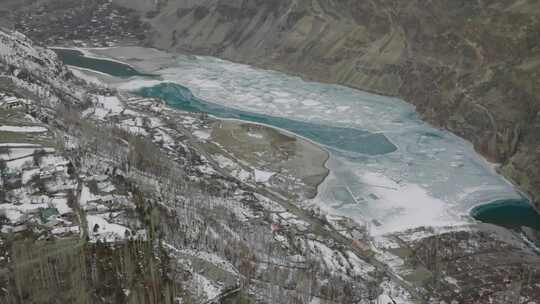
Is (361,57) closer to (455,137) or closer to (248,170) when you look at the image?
(455,137)

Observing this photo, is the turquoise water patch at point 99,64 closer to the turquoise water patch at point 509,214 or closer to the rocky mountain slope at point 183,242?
the rocky mountain slope at point 183,242

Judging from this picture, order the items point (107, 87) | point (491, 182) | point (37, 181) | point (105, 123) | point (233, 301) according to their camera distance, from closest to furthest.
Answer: point (233, 301) < point (37, 181) < point (491, 182) < point (105, 123) < point (107, 87)

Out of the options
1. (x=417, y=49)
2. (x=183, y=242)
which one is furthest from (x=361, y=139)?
(x=183, y=242)

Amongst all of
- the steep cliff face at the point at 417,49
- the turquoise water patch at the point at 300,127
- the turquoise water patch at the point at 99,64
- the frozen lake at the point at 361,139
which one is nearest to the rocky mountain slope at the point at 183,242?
the frozen lake at the point at 361,139

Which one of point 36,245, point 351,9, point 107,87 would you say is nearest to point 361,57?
point 351,9

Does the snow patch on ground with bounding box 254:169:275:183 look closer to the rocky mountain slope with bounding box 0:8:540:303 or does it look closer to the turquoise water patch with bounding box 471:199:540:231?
the rocky mountain slope with bounding box 0:8:540:303

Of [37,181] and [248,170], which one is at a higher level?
[37,181]
